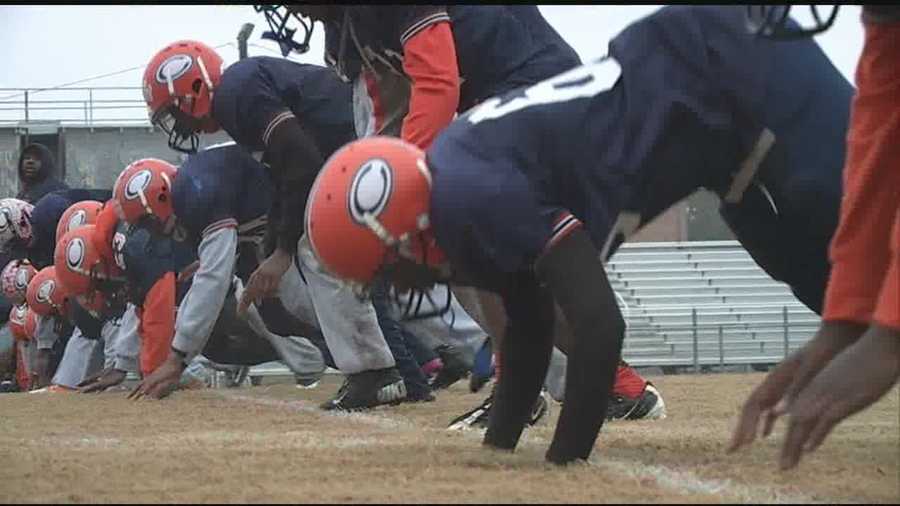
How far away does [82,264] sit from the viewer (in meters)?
9.05

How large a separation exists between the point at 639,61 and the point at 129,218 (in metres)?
4.72

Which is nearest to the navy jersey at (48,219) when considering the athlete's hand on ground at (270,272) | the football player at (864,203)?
the athlete's hand on ground at (270,272)

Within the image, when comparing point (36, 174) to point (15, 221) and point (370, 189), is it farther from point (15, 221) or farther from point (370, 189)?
point (370, 189)

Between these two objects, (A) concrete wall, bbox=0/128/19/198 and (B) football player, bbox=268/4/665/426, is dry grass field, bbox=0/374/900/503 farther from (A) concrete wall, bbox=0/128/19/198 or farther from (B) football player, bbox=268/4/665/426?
(A) concrete wall, bbox=0/128/19/198

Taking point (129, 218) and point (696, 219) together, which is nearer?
point (129, 218)

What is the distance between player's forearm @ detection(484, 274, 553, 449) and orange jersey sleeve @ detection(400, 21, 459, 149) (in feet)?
2.67

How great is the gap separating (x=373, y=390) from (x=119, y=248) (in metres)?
2.93

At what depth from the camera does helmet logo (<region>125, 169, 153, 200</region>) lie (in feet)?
26.5

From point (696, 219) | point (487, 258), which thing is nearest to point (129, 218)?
point (487, 258)

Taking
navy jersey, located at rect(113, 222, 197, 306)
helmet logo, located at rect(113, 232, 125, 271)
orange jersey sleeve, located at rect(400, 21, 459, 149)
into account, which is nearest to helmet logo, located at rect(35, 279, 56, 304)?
helmet logo, located at rect(113, 232, 125, 271)

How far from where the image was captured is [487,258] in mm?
3449

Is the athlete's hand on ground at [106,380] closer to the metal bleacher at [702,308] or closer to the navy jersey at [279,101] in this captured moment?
the navy jersey at [279,101]

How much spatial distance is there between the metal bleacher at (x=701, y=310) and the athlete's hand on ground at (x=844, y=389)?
10.6 meters

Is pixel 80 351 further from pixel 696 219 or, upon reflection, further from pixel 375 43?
pixel 696 219
